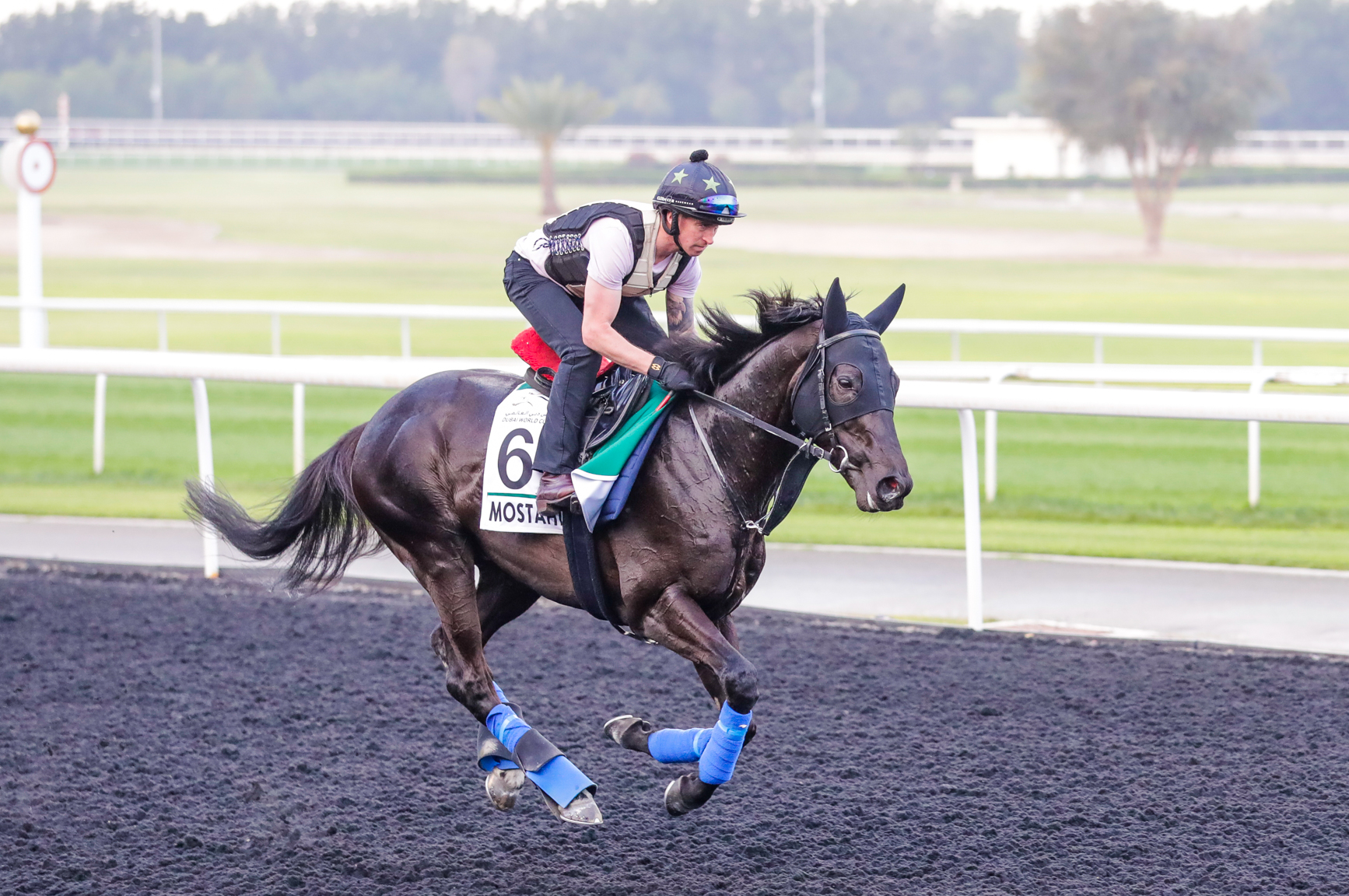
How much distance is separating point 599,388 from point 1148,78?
2946 centimetres

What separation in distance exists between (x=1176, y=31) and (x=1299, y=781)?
30.1m

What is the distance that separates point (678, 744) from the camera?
3543 mm

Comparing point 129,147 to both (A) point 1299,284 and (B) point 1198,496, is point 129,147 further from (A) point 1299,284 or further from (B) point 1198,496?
(B) point 1198,496

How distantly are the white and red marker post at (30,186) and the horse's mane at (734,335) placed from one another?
8.77m

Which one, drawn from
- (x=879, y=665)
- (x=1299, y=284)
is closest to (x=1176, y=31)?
(x=1299, y=284)

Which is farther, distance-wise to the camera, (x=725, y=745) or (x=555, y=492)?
(x=555, y=492)

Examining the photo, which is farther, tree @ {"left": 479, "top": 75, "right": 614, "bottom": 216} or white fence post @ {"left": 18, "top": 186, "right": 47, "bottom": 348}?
tree @ {"left": 479, "top": 75, "right": 614, "bottom": 216}

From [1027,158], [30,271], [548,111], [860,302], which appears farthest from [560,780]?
[1027,158]

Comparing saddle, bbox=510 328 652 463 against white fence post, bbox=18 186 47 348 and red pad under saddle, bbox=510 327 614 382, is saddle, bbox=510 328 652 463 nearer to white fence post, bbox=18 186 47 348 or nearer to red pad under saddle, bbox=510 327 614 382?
red pad under saddle, bbox=510 327 614 382

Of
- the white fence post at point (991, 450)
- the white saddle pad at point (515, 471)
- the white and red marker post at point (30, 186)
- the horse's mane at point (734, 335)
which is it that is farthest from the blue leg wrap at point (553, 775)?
the white and red marker post at point (30, 186)

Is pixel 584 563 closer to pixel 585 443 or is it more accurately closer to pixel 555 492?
pixel 555 492

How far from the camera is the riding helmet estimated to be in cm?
341

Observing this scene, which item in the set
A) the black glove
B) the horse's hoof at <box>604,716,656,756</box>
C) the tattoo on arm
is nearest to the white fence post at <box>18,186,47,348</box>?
the tattoo on arm

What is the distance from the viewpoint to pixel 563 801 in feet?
11.5
